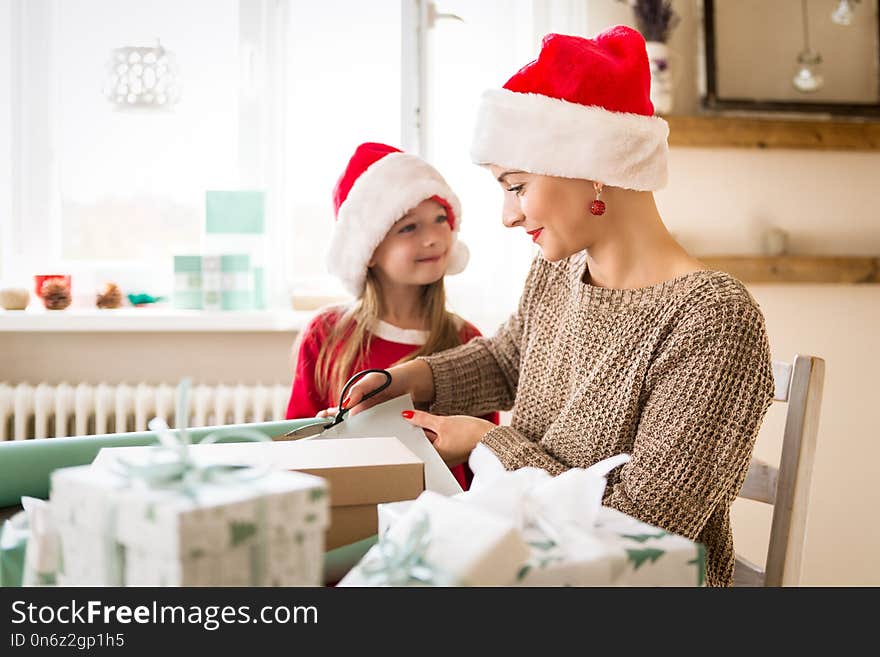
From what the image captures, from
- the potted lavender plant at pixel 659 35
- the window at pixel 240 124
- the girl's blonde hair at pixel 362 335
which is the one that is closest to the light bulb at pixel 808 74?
the potted lavender plant at pixel 659 35

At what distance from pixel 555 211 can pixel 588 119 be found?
0.44 ft

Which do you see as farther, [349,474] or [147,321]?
[147,321]

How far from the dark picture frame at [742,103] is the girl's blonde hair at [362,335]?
1126mm

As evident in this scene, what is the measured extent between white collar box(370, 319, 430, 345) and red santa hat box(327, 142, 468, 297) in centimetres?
11

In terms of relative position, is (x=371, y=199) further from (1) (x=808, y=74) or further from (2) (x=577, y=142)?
(1) (x=808, y=74)

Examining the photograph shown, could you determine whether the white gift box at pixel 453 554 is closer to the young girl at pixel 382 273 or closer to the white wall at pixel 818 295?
the young girl at pixel 382 273

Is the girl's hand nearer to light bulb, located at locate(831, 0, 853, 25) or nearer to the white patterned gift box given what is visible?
the white patterned gift box

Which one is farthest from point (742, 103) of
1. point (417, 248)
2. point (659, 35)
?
point (417, 248)

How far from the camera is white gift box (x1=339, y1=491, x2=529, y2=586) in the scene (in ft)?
1.63

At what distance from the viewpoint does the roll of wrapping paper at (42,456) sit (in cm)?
103

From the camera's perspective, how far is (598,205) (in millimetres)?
1168

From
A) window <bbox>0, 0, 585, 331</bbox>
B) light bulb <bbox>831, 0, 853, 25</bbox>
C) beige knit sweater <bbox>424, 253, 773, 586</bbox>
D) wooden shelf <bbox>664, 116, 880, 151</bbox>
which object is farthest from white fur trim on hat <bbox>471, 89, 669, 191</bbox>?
light bulb <bbox>831, 0, 853, 25</bbox>

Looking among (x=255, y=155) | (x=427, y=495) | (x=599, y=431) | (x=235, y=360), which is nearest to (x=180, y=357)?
(x=235, y=360)

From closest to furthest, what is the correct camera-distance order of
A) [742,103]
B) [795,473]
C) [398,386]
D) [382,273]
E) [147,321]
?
[795,473] → [398,386] → [382,273] → [147,321] → [742,103]
